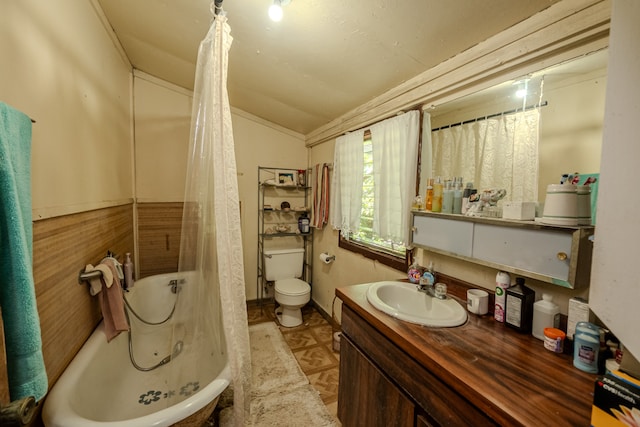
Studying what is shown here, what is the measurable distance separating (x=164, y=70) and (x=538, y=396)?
308 centimetres

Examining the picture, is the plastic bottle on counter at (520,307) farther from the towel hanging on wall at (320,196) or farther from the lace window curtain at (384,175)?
the towel hanging on wall at (320,196)

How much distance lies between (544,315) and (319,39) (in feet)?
5.28

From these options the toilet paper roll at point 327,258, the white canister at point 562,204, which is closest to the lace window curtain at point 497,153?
the white canister at point 562,204

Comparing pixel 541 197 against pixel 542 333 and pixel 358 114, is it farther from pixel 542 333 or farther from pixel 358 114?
pixel 358 114

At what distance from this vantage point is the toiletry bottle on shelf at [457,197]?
127 centimetres

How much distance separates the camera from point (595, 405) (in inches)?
21.9

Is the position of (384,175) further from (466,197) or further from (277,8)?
(277,8)

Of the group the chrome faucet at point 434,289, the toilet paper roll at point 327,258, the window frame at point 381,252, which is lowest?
the toilet paper roll at point 327,258

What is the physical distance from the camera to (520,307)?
96 centimetres

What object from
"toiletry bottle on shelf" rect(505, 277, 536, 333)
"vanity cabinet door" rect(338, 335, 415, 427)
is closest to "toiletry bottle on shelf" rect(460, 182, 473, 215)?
"toiletry bottle on shelf" rect(505, 277, 536, 333)

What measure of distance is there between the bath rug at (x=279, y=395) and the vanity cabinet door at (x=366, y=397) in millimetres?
335

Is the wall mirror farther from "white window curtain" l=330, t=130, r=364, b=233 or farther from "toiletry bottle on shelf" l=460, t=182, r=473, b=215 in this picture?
"white window curtain" l=330, t=130, r=364, b=233

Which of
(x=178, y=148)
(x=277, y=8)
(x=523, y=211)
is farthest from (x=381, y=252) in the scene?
(x=178, y=148)

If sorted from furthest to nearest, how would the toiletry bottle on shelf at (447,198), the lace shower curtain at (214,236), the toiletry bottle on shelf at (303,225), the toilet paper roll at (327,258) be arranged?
the toiletry bottle on shelf at (303,225) < the toilet paper roll at (327,258) < the toiletry bottle on shelf at (447,198) < the lace shower curtain at (214,236)
